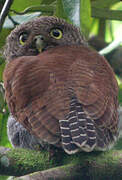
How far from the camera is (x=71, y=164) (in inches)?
116

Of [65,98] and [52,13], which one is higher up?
[52,13]

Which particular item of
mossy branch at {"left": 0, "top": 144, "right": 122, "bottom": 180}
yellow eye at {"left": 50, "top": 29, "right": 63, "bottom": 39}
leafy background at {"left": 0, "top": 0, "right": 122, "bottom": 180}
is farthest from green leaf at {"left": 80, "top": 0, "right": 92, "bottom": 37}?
mossy branch at {"left": 0, "top": 144, "right": 122, "bottom": 180}

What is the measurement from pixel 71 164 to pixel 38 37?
1.53 meters

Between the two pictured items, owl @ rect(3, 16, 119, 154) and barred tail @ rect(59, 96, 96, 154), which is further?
owl @ rect(3, 16, 119, 154)

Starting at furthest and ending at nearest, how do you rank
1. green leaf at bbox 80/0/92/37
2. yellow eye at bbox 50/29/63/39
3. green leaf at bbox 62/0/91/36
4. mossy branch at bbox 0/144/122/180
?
yellow eye at bbox 50/29/63/39 → green leaf at bbox 80/0/92/37 → green leaf at bbox 62/0/91/36 → mossy branch at bbox 0/144/122/180

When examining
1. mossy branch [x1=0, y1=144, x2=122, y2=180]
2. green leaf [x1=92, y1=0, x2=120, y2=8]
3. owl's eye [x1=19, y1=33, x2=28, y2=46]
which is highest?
green leaf [x1=92, y1=0, x2=120, y2=8]

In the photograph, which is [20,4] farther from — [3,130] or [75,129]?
[75,129]

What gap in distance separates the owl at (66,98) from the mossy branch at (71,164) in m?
0.12

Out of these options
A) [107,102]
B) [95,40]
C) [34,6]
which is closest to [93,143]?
[107,102]

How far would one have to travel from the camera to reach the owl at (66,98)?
2896mm

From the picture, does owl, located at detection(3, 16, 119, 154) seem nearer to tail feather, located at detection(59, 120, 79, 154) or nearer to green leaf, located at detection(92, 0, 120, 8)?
tail feather, located at detection(59, 120, 79, 154)

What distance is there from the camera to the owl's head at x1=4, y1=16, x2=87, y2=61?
4125mm

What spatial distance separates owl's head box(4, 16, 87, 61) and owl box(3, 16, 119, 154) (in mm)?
182

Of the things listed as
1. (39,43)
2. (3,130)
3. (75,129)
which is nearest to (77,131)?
(75,129)
